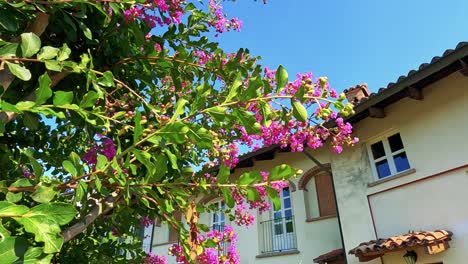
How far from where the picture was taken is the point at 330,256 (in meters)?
8.62

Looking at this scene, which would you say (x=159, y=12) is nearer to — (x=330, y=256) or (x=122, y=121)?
(x=122, y=121)

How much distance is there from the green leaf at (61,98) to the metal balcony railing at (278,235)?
9.23 m

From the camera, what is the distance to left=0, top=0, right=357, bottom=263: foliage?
155 centimetres

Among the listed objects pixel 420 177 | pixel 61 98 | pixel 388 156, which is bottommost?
pixel 61 98

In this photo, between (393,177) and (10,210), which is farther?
(393,177)

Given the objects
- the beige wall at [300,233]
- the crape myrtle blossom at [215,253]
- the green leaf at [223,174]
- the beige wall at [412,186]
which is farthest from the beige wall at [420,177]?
the green leaf at [223,174]

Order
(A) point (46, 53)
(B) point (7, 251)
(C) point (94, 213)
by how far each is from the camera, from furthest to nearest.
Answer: (C) point (94, 213) → (A) point (46, 53) → (B) point (7, 251)

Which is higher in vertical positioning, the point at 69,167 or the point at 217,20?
the point at 217,20

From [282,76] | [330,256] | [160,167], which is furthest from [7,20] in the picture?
[330,256]

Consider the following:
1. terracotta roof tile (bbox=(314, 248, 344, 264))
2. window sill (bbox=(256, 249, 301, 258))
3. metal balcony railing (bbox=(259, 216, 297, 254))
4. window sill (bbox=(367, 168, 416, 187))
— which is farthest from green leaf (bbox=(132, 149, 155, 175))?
metal balcony railing (bbox=(259, 216, 297, 254))

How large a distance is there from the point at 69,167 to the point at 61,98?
29cm

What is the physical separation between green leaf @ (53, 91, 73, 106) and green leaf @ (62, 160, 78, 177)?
24 cm

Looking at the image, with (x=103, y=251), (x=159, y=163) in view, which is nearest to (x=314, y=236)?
(x=103, y=251)

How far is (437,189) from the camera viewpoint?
716 cm
